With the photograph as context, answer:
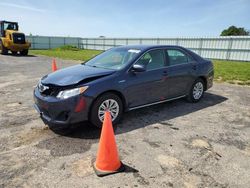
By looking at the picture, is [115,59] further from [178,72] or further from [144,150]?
[144,150]

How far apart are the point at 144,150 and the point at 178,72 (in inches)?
105

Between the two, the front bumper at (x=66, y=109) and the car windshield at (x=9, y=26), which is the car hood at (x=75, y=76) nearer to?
the front bumper at (x=66, y=109)

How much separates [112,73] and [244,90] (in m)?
5.77

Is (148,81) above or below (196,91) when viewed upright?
above

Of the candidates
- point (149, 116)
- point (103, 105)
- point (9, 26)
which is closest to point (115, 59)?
point (103, 105)

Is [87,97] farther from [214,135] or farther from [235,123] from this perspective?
[235,123]

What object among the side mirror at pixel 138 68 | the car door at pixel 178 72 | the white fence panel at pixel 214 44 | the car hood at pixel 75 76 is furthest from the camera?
the white fence panel at pixel 214 44

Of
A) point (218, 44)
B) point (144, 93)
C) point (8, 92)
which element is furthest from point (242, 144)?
point (218, 44)

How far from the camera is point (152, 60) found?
17.3 ft

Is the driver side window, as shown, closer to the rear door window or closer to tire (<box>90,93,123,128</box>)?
the rear door window

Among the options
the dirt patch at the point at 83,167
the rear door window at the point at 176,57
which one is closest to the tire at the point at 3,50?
the rear door window at the point at 176,57

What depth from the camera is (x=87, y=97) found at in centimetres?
406

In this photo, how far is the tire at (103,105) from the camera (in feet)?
13.8

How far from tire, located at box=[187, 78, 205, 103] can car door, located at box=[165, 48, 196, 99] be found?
206 millimetres
